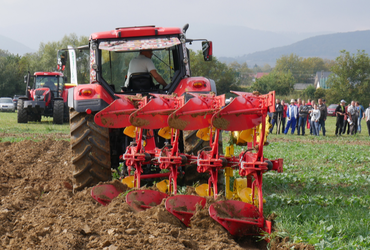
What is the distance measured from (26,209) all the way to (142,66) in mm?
2532

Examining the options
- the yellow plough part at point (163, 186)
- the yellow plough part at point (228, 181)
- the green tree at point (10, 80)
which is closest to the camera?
the yellow plough part at point (228, 181)

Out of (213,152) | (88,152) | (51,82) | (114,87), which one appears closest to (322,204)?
(213,152)

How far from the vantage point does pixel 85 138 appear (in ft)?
16.5

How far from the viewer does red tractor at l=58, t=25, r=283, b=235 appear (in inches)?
147

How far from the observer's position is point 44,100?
2023cm

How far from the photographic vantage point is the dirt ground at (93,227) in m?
3.13

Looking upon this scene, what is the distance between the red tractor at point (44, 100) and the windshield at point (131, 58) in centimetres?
1358

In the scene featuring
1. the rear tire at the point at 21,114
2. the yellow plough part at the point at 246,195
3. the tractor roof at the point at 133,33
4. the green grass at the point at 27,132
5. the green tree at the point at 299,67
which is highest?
the green tree at the point at 299,67

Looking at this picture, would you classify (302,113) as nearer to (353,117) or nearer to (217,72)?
(353,117)

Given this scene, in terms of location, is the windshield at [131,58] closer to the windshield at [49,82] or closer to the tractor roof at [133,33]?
the tractor roof at [133,33]

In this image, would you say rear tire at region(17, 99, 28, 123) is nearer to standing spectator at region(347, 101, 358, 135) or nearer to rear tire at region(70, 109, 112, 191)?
standing spectator at region(347, 101, 358, 135)

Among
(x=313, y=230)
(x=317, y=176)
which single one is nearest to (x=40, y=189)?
(x=313, y=230)

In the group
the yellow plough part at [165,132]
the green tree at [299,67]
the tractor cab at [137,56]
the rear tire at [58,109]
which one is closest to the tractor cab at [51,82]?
the rear tire at [58,109]

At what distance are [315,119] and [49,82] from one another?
45.9 feet
